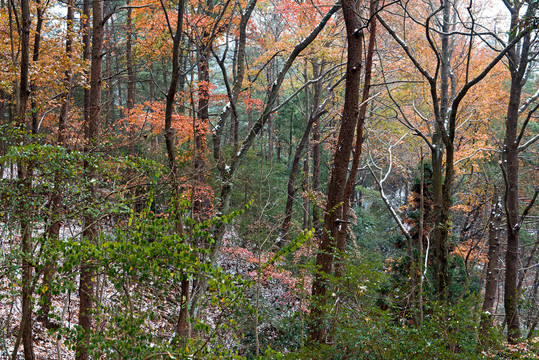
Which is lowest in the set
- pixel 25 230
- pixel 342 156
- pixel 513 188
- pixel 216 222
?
pixel 25 230

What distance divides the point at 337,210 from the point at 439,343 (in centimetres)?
204

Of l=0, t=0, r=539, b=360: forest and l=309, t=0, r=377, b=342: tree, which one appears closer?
l=0, t=0, r=539, b=360: forest

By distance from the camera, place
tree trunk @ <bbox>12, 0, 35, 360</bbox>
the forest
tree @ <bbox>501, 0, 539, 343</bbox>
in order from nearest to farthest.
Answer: the forest < tree trunk @ <bbox>12, 0, 35, 360</bbox> < tree @ <bbox>501, 0, 539, 343</bbox>

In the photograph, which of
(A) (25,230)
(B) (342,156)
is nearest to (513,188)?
(B) (342,156)

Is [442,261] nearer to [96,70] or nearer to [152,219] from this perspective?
[152,219]

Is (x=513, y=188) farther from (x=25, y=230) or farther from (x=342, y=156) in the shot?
(x=25, y=230)

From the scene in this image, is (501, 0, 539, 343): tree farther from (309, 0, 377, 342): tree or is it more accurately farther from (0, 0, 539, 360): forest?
(309, 0, 377, 342): tree

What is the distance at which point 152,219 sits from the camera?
3.30 metres

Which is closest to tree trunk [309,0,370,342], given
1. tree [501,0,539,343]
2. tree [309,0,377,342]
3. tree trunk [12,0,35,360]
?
tree [309,0,377,342]

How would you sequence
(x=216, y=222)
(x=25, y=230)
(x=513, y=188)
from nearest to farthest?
(x=216, y=222) → (x=25, y=230) → (x=513, y=188)

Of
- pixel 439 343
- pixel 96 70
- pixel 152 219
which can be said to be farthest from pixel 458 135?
pixel 152 219

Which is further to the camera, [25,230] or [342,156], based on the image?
[342,156]

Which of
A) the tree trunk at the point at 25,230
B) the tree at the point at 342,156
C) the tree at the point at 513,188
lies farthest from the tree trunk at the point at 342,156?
the tree at the point at 513,188

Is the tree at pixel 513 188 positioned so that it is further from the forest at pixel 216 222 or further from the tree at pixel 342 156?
the tree at pixel 342 156
